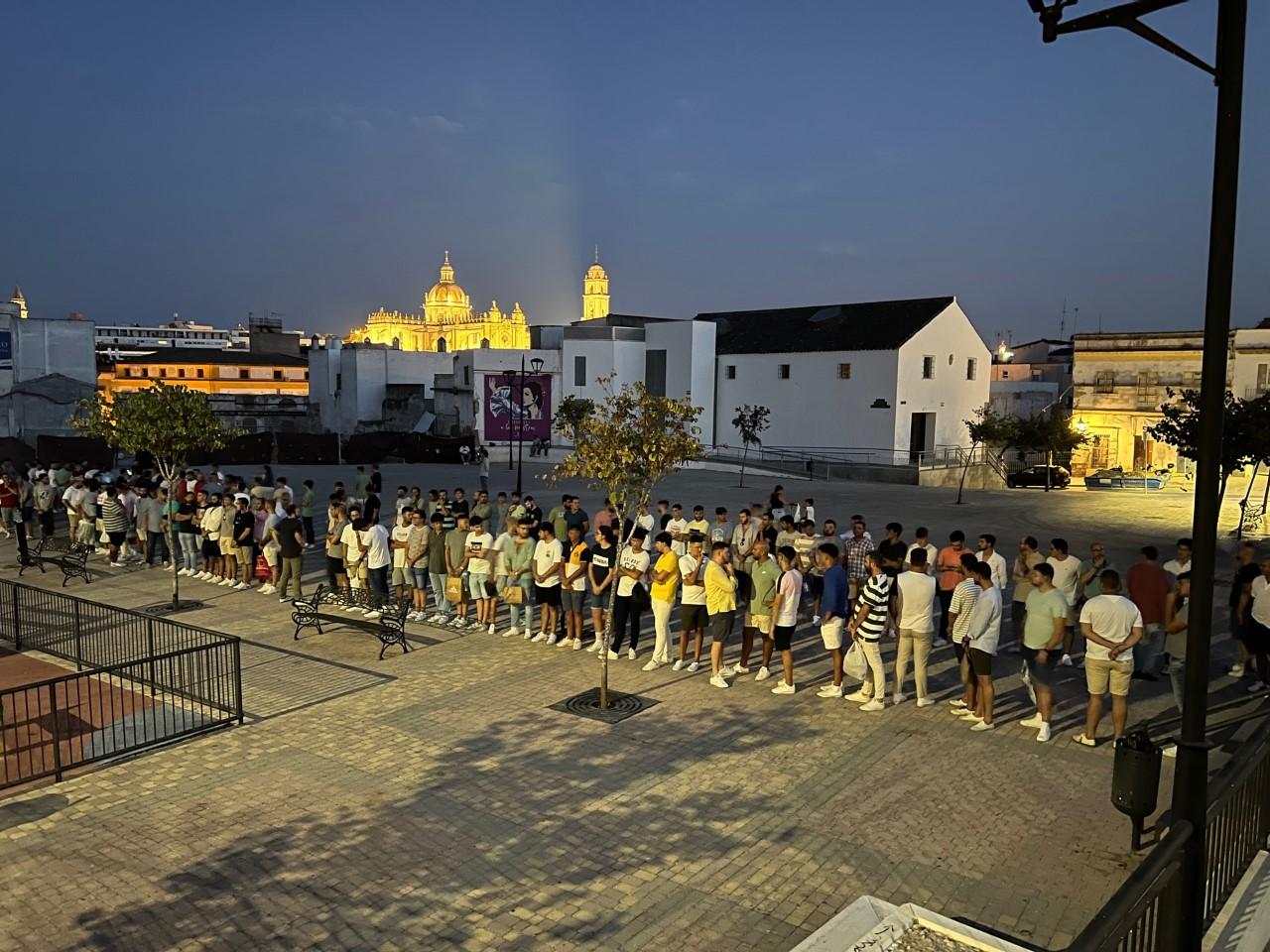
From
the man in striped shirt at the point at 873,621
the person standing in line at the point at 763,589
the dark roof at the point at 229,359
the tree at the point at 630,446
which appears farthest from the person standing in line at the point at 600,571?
the dark roof at the point at 229,359

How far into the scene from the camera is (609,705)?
33.4 feet

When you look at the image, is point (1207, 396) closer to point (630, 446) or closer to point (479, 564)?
point (630, 446)

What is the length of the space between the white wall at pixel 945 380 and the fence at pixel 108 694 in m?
38.9

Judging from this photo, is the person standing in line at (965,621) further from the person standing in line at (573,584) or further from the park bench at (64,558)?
the park bench at (64,558)

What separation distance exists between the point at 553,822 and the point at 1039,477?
125 feet

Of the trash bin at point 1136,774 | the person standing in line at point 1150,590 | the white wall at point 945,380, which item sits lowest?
the trash bin at point 1136,774

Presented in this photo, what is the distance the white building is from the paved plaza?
119ft

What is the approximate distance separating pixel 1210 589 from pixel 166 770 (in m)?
8.70

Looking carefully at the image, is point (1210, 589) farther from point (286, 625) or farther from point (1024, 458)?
point (1024, 458)

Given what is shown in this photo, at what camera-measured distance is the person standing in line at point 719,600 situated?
1090 centimetres

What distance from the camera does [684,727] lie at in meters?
9.55

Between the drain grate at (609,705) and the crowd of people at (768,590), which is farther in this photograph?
the drain grate at (609,705)

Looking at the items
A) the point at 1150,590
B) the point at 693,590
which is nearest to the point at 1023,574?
the point at 1150,590

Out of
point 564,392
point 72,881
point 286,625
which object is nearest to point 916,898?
point 72,881
